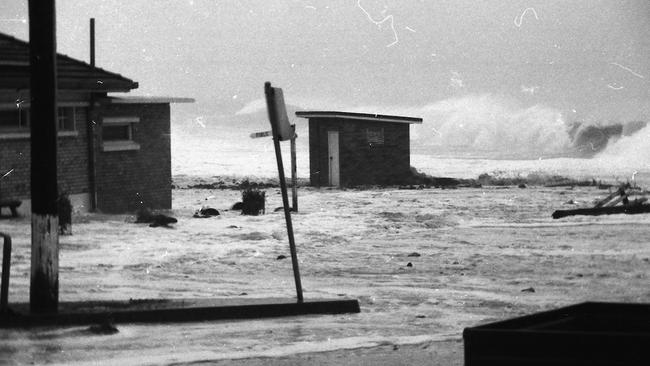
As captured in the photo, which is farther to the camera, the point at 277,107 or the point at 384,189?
the point at 384,189

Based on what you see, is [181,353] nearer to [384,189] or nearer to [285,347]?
[285,347]

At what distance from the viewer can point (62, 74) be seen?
26141 millimetres

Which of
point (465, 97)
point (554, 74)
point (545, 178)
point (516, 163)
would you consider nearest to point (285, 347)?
point (545, 178)

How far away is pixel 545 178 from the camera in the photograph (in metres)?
48.0

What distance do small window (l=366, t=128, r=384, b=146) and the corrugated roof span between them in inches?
610

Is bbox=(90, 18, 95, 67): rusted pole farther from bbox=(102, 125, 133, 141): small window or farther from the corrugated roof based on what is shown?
the corrugated roof

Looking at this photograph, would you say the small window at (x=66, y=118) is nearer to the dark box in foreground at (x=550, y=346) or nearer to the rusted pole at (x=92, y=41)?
the rusted pole at (x=92, y=41)

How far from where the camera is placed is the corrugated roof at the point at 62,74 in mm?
24438

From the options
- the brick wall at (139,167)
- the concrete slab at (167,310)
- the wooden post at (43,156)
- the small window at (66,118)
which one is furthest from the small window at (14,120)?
the wooden post at (43,156)

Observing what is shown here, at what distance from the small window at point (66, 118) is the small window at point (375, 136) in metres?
16.5

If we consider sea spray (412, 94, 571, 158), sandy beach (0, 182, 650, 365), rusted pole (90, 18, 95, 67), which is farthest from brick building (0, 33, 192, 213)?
sea spray (412, 94, 571, 158)

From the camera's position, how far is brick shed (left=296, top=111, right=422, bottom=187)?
4134 cm

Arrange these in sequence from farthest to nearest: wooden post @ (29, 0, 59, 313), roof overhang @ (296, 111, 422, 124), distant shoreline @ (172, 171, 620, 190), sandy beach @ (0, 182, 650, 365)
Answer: distant shoreline @ (172, 171, 620, 190) < roof overhang @ (296, 111, 422, 124) < wooden post @ (29, 0, 59, 313) < sandy beach @ (0, 182, 650, 365)

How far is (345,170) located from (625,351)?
3700 centimetres
